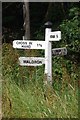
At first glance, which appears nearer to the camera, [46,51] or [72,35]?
[46,51]

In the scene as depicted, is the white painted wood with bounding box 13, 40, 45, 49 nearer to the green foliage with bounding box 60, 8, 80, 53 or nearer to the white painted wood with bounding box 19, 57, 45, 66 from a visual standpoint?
the white painted wood with bounding box 19, 57, 45, 66

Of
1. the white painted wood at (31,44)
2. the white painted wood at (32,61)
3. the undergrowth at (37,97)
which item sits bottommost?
the undergrowth at (37,97)

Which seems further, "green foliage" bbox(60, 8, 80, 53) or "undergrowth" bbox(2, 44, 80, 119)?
"green foliage" bbox(60, 8, 80, 53)

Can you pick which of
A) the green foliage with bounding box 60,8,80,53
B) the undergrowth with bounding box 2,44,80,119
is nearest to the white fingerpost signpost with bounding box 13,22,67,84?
the undergrowth with bounding box 2,44,80,119

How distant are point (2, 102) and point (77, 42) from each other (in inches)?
183

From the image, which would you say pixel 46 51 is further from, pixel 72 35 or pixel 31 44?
→ pixel 72 35

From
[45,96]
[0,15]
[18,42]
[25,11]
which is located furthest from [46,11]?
[45,96]

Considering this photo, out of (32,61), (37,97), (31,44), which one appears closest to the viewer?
(37,97)

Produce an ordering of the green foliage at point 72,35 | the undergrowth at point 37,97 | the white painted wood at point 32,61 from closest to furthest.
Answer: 1. the undergrowth at point 37,97
2. the white painted wood at point 32,61
3. the green foliage at point 72,35

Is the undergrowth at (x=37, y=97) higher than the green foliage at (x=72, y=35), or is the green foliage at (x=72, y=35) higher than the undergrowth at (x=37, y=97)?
the green foliage at (x=72, y=35)

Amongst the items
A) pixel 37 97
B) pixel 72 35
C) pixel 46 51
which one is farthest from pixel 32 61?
pixel 72 35

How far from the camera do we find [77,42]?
30.7 feet

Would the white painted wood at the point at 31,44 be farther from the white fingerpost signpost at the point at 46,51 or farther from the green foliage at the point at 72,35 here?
the green foliage at the point at 72,35

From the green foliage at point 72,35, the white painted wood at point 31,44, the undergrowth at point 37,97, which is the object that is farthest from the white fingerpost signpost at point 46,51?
the green foliage at point 72,35
